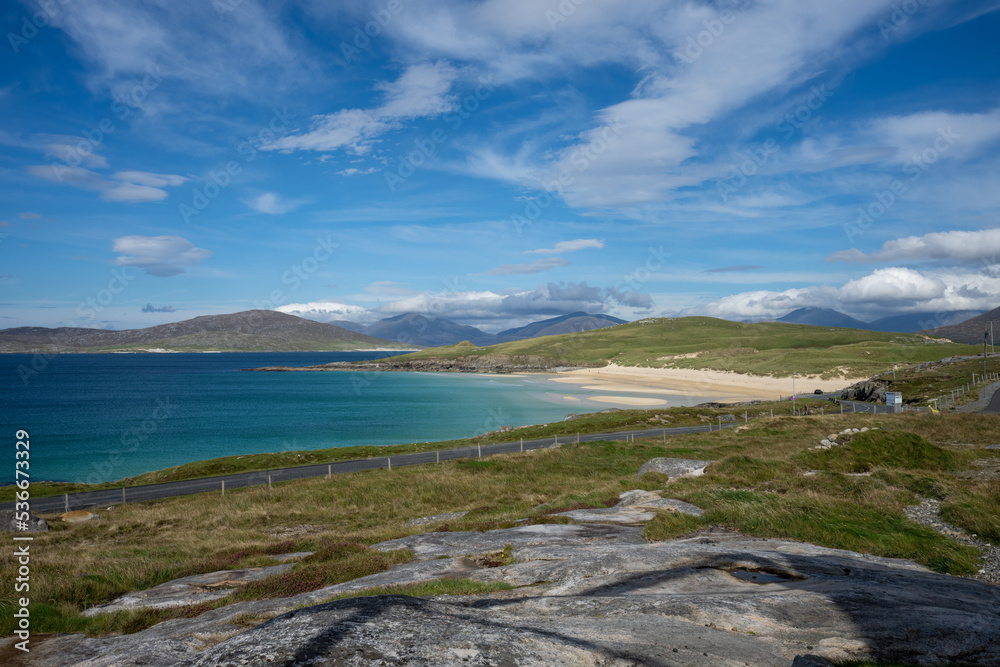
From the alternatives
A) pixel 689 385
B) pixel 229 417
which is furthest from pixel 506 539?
pixel 689 385

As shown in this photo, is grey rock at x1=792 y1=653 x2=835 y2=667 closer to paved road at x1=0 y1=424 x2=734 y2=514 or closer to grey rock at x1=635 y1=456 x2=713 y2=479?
grey rock at x1=635 y1=456 x2=713 y2=479

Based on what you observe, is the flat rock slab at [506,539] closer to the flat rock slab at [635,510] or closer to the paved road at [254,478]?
the flat rock slab at [635,510]

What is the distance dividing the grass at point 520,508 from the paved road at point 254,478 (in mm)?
4498

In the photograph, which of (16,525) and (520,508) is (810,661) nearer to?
(520,508)

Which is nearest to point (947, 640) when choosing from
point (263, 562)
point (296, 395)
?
point (263, 562)

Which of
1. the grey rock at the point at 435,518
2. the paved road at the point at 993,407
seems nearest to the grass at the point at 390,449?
the paved road at the point at 993,407

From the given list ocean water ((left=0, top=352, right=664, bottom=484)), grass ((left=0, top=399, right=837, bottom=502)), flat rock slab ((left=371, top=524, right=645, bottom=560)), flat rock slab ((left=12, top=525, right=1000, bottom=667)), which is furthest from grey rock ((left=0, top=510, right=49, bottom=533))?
flat rock slab ((left=12, top=525, right=1000, bottom=667))

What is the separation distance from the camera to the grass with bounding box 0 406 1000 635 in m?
13.9

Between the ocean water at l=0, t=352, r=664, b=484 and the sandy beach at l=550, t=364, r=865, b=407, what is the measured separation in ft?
34.4

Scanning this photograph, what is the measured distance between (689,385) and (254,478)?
11921 centimetres

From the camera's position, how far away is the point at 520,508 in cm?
2672

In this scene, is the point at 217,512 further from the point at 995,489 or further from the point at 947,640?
the point at 995,489

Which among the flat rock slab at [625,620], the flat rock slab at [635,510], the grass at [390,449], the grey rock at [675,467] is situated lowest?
the grass at [390,449]

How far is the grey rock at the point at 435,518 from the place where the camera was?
1045 inches
